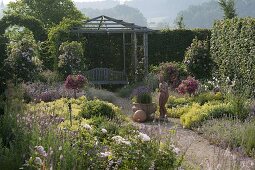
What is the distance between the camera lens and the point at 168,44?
65.9ft

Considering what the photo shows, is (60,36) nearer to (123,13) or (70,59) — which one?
(70,59)

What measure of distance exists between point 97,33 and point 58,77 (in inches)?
137

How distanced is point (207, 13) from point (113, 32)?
13458cm

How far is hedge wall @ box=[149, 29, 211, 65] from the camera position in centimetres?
2005

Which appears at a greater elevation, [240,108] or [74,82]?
[74,82]

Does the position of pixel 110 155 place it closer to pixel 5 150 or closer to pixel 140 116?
pixel 5 150

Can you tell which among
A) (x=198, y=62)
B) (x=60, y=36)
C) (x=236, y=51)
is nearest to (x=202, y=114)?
(x=236, y=51)

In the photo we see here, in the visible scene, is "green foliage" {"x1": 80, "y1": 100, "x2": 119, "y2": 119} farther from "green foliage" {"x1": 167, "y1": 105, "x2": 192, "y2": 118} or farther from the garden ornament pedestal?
"green foliage" {"x1": 167, "y1": 105, "x2": 192, "y2": 118}

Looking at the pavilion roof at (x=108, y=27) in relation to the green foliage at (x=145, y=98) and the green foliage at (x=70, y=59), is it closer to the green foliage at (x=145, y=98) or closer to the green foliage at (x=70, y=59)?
the green foliage at (x=70, y=59)

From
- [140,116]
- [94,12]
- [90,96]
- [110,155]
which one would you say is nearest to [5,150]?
[110,155]

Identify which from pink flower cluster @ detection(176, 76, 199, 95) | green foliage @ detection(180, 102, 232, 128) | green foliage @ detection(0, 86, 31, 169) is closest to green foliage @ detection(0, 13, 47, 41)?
pink flower cluster @ detection(176, 76, 199, 95)

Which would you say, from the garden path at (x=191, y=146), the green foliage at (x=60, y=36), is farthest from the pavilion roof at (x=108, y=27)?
the garden path at (x=191, y=146)

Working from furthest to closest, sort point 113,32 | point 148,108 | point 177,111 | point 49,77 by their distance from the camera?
point 113,32 → point 49,77 → point 177,111 → point 148,108

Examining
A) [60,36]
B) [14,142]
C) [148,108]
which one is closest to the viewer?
[14,142]
